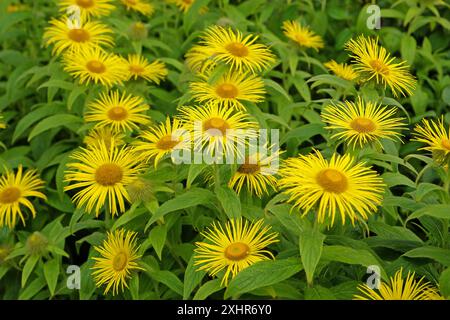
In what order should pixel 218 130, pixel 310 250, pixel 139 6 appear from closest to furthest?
pixel 310 250 → pixel 218 130 → pixel 139 6

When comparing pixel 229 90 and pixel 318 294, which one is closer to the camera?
pixel 318 294

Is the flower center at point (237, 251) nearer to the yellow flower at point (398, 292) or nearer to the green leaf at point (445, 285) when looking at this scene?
the yellow flower at point (398, 292)

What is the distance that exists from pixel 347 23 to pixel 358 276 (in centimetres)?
171

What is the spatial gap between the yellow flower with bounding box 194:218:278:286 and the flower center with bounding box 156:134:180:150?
0.91 feet

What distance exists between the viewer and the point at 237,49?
1.91m

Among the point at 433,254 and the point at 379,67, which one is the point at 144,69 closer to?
the point at 379,67

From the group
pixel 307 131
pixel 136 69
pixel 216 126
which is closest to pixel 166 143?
pixel 216 126

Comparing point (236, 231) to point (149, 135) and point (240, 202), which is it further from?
point (149, 135)

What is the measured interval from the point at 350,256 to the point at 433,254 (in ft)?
0.76

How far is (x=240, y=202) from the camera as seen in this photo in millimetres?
1651

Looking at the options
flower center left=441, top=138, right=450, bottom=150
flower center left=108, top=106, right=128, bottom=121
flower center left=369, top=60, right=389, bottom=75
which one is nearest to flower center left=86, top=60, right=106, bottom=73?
flower center left=108, top=106, right=128, bottom=121

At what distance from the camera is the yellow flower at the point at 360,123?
1.63 meters

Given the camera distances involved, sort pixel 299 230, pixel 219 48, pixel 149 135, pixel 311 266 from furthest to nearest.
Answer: pixel 219 48
pixel 149 135
pixel 299 230
pixel 311 266
